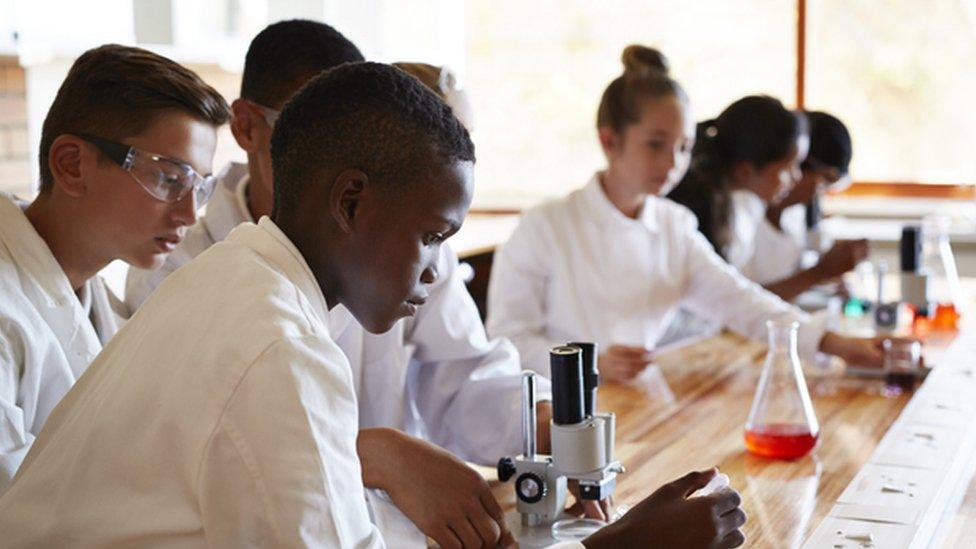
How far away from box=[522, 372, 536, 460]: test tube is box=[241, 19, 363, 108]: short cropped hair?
67cm

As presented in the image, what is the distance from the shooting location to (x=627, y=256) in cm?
304

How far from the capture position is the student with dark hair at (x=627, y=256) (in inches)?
112

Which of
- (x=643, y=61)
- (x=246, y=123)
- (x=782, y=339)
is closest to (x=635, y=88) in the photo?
(x=643, y=61)

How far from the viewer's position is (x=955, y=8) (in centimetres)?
551

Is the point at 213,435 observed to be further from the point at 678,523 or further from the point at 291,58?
the point at 291,58

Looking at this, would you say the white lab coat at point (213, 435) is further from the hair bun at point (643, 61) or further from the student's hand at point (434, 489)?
the hair bun at point (643, 61)

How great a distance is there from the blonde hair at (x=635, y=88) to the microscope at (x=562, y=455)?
146 cm

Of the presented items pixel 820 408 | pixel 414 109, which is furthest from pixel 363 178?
pixel 820 408

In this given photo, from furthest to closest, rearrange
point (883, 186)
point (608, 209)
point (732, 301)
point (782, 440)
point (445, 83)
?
point (883, 186), point (608, 209), point (732, 301), point (445, 83), point (782, 440)

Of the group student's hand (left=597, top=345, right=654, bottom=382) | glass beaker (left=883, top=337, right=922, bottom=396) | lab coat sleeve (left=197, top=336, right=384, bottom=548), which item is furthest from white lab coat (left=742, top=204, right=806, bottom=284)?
lab coat sleeve (left=197, top=336, right=384, bottom=548)

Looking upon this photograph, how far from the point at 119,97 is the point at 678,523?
2.96 ft

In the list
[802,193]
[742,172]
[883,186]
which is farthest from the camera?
[883,186]

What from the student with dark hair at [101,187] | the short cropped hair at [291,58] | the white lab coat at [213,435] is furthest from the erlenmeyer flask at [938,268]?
the white lab coat at [213,435]

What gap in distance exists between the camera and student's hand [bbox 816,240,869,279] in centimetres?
332
